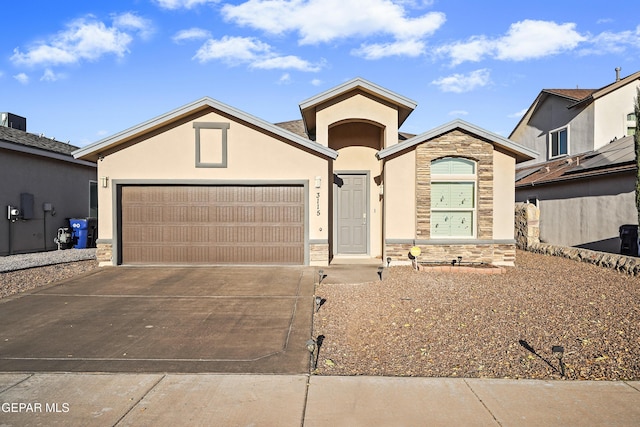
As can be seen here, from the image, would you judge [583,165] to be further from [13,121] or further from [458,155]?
[13,121]

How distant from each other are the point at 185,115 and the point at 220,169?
1.65 meters

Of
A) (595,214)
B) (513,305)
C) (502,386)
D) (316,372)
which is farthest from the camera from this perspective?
(595,214)

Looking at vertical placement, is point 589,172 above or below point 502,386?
above

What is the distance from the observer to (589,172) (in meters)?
14.2

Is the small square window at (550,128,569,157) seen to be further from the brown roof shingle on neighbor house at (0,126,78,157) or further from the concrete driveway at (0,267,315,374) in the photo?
the brown roof shingle on neighbor house at (0,126,78,157)

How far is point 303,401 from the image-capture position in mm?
4039

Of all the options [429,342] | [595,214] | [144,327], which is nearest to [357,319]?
[429,342]

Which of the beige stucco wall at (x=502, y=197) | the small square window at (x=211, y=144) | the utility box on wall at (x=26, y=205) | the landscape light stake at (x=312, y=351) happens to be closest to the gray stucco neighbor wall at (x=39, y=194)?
the utility box on wall at (x=26, y=205)

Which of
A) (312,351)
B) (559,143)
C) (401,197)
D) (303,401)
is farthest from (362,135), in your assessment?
(559,143)

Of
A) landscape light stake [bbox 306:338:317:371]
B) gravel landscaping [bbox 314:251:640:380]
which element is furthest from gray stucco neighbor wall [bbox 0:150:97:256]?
landscape light stake [bbox 306:338:317:371]

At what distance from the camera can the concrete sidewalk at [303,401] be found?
3.69m

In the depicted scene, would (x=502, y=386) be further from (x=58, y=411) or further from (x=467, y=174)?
(x=467, y=174)

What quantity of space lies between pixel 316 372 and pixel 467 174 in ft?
27.2

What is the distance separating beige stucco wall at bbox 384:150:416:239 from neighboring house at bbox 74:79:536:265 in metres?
0.03
